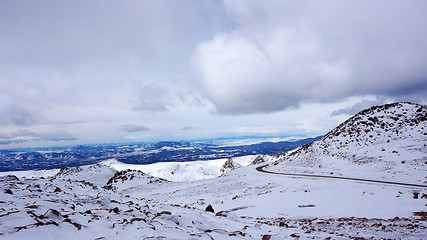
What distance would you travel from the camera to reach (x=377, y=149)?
121 feet

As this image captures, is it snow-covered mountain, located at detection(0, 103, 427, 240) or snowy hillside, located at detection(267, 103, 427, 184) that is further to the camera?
snowy hillside, located at detection(267, 103, 427, 184)

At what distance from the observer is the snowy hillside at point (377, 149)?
29.0 metres

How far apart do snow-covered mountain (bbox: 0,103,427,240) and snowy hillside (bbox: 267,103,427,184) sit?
0.15m

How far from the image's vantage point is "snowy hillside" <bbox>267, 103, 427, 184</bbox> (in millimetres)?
28984

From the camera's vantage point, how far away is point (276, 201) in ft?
67.1

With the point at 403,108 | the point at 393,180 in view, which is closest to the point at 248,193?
the point at 393,180

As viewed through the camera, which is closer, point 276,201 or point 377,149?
point 276,201

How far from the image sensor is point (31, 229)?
15.1 ft

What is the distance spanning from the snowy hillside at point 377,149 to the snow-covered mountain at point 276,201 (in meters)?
0.15

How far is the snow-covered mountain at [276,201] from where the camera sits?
19.9 ft

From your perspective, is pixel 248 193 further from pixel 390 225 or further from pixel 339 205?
pixel 390 225

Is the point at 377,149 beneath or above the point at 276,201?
above

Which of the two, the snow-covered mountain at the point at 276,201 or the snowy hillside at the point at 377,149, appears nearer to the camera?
the snow-covered mountain at the point at 276,201

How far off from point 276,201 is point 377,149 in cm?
2870
